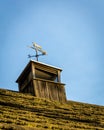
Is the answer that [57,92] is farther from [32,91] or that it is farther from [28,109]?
[28,109]

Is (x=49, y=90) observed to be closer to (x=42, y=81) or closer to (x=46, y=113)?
(x=42, y=81)

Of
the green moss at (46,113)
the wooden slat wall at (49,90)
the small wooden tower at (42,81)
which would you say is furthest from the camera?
the small wooden tower at (42,81)

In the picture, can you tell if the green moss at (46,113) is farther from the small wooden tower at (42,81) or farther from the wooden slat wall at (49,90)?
the small wooden tower at (42,81)

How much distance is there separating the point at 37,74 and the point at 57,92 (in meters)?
0.88

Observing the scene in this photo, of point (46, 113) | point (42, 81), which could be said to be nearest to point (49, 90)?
point (42, 81)

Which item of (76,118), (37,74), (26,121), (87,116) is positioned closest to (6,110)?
(26,121)

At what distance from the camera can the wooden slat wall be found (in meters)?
9.90

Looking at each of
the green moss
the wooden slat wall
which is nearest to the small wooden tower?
the wooden slat wall

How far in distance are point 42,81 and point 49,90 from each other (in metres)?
0.36

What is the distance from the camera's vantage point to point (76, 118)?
28.3 feet

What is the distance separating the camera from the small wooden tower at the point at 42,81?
32.8 ft

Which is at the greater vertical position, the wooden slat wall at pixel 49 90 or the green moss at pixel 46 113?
the wooden slat wall at pixel 49 90

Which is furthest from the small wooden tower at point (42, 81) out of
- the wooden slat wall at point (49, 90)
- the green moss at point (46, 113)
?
the green moss at point (46, 113)

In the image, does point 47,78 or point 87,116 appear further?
point 47,78
